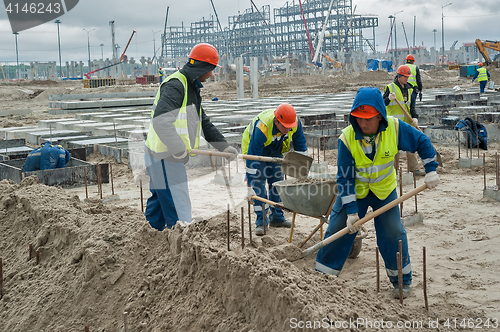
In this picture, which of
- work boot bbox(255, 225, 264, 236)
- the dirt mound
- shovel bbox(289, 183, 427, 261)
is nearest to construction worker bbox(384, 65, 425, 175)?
work boot bbox(255, 225, 264, 236)

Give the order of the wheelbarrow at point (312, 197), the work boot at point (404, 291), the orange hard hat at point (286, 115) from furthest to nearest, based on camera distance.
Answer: the orange hard hat at point (286, 115)
the wheelbarrow at point (312, 197)
the work boot at point (404, 291)

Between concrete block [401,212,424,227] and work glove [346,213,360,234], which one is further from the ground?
work glove [346,213,360,234]

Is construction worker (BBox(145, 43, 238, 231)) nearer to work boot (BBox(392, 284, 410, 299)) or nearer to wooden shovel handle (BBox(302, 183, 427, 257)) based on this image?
Answer: wooden shovel handle (BBox(302, 183, 427, 257))

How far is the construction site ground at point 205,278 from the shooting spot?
2.60 metres

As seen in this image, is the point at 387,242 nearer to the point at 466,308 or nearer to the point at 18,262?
the point at 466,308

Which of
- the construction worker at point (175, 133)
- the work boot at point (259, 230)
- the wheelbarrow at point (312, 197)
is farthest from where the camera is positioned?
the work boot at point (259, 230)

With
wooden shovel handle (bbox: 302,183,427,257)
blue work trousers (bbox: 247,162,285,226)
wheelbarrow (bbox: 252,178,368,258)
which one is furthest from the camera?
blue work trousers (bbox: 247,162,285,226)

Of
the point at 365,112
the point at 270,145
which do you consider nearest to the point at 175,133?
the point at 365,112

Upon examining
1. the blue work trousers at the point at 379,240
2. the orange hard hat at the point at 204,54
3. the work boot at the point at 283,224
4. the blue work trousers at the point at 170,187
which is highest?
the orange hard hat at the point at 204,54

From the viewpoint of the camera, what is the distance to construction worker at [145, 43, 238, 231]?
359 centimetres

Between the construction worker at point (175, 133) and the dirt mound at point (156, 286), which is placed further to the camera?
the construction worker at point (175, 133)

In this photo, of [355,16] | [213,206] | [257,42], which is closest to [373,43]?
[355,16]

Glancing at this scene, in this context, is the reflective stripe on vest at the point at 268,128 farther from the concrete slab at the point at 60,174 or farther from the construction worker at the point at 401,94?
the concrete slab at the point at 60,174

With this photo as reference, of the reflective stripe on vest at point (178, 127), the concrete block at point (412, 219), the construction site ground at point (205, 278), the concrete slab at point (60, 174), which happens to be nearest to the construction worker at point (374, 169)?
the construction site ground at point (205, 278)
